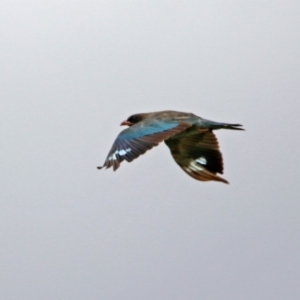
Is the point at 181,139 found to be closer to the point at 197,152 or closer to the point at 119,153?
the point at 197,152

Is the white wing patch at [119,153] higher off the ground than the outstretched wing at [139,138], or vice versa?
the outstretched wing at [139,138]

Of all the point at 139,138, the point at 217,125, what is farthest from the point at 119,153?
the point at 217,125

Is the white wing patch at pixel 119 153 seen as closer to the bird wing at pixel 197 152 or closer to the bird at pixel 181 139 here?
the bird at pixel 181 139

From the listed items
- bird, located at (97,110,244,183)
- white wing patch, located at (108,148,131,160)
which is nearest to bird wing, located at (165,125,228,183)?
bird, located at (97,110,244,183)

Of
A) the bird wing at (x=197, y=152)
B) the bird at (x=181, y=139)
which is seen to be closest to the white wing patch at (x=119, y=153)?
the bird at (x=181, y=139)

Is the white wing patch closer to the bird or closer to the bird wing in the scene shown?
the bird

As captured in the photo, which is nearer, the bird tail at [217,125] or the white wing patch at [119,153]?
the white wing patch at [119,153]

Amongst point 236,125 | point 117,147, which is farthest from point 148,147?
point 236,125

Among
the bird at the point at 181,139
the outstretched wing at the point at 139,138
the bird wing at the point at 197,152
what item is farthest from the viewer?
the bird wing at the point at 197,152
